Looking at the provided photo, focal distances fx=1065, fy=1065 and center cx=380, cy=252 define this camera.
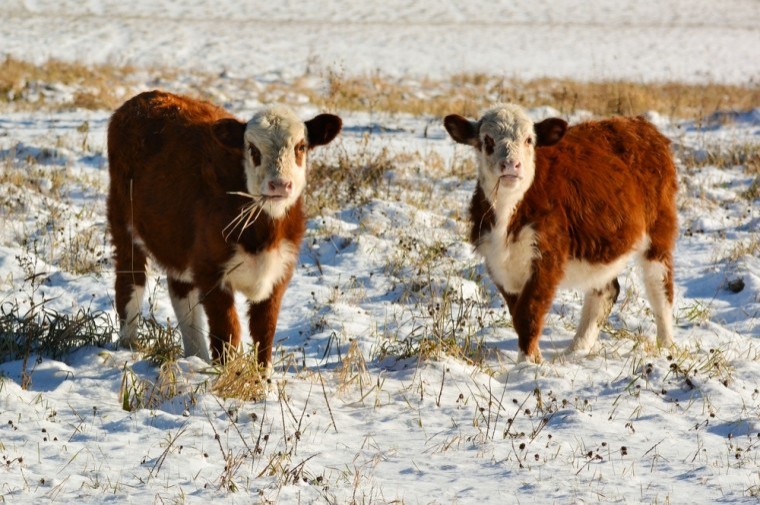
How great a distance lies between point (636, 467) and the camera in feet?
18.0

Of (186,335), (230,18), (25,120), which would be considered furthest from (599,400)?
(230,18)

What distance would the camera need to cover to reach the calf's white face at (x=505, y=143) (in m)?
Result: 7.40

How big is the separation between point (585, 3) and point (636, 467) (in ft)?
143

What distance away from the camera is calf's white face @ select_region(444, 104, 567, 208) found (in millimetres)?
7402

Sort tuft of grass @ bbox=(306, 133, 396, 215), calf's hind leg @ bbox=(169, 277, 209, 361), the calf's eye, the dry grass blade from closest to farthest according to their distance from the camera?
1. the dry grass blade
2. the calf's eye
3. calf's hind leg @ bbox=(169, 277, 209, 361)
4. tuft of grass @ bbox=(306, 133, 396, 215)

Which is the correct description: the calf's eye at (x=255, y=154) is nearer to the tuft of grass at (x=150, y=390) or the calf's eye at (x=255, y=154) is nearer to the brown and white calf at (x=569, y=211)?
the tuft of grass at (x=150, y=390)

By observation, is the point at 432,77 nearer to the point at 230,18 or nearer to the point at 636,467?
the point at 230,18

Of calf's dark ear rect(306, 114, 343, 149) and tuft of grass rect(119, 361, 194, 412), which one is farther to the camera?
calf's dark ear rect(306, 114, 343, 149)

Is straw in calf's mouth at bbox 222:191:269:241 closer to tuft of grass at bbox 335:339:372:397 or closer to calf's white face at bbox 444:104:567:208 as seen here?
tuft of grass at bbox 335:339:372:397

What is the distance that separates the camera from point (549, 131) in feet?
25.5

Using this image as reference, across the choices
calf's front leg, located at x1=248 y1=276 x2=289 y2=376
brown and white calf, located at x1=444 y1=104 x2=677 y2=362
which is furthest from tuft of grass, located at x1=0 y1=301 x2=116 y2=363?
brown and white calf, located at x1=444 y1=104 x2=677 y2=362

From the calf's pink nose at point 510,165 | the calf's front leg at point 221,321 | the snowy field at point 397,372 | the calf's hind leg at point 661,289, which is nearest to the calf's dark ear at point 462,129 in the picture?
the calf's pink nose at point 510,165

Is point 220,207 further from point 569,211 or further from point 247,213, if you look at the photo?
point 569,211

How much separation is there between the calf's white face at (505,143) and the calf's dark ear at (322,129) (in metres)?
1.20
